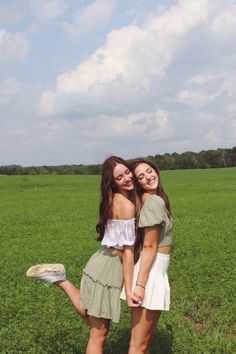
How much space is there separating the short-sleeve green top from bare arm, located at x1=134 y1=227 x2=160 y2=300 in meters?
0.09

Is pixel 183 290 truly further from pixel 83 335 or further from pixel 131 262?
pixel 131 262

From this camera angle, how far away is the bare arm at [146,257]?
5.48 metres

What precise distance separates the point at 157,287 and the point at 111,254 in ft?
2.14

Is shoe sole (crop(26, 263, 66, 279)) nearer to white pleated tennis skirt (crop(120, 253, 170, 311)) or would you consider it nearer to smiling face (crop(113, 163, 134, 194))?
white pleated tennis skirt (crop(120, 253, 170, 311))

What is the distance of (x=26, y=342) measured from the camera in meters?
7.47

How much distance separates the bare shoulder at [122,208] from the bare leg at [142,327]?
1040 mm

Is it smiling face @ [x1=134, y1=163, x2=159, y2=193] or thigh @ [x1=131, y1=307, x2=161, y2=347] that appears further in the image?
smiling face @ [x1=134, y1=163, x2=159, y2=193]

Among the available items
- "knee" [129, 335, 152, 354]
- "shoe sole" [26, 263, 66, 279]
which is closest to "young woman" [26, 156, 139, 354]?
"knee" [129, 335, 152, 354]

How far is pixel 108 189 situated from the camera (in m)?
5.73

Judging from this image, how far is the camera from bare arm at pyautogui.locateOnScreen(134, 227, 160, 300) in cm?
548

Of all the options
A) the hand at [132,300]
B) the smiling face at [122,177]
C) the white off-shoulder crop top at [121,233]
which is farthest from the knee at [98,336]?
the smiling face at [122,177]

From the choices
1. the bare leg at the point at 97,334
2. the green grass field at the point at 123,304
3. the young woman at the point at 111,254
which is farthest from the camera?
the green grass field at the point at 123,304

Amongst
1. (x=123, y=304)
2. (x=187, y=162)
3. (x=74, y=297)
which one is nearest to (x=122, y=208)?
(x=74, y=297)

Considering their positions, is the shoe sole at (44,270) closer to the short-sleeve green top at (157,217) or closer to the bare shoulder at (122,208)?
the bare shoulder at (122,208)
